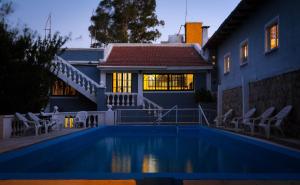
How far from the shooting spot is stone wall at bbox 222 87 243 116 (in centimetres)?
1648

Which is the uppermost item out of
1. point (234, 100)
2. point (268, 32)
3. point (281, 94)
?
point (268, 32)

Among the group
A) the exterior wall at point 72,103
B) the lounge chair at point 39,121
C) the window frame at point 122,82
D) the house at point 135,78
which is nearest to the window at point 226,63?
the house at point 135,78

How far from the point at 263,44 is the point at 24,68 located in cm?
929

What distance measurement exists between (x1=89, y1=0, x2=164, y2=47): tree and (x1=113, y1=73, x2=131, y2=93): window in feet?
54.6

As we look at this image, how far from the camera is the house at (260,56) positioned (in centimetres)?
1089

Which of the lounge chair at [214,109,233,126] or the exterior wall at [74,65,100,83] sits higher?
the exterior wall at [74,65,100,83]

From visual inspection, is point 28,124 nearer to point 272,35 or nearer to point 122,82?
point 272,35

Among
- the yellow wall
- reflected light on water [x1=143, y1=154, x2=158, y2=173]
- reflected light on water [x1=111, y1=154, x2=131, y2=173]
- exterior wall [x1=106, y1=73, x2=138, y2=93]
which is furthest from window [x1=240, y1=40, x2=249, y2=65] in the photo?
the yellow wall

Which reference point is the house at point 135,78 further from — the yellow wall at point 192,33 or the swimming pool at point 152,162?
the swimming pool at point 152,162

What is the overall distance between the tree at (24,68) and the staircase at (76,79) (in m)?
6.89

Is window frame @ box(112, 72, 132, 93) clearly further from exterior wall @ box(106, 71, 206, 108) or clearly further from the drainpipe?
the drainpipe

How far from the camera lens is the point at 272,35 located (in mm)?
13078

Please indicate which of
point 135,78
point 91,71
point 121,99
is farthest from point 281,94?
point 91,71

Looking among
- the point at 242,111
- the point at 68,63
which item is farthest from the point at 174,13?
the point at 242,111
